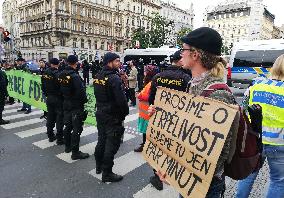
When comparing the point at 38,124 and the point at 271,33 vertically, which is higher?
the point at 271,33

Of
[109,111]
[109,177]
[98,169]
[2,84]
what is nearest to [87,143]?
[98,169]

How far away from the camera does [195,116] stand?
202 cm

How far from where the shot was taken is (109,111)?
4.70m

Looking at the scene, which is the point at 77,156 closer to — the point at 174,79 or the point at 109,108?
the point at 109,108

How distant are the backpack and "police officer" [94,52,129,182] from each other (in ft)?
8.83

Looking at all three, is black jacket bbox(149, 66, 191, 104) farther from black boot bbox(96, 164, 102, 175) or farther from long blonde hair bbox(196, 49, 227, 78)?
long blonde hair bbox(196, 49, 227, 78)

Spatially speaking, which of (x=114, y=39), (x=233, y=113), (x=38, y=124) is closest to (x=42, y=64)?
(x=38, y=124)

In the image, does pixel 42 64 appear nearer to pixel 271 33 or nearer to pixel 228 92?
pixel 228 92

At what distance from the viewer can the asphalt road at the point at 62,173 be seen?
4.50m

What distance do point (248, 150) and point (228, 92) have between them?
0.41m

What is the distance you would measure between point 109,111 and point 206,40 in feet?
9.48

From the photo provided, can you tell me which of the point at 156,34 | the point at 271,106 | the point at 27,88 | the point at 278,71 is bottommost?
the point at 27,88

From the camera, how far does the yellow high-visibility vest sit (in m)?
2.94

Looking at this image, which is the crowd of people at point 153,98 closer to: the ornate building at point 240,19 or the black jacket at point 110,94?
the black jacket at point 110,94
